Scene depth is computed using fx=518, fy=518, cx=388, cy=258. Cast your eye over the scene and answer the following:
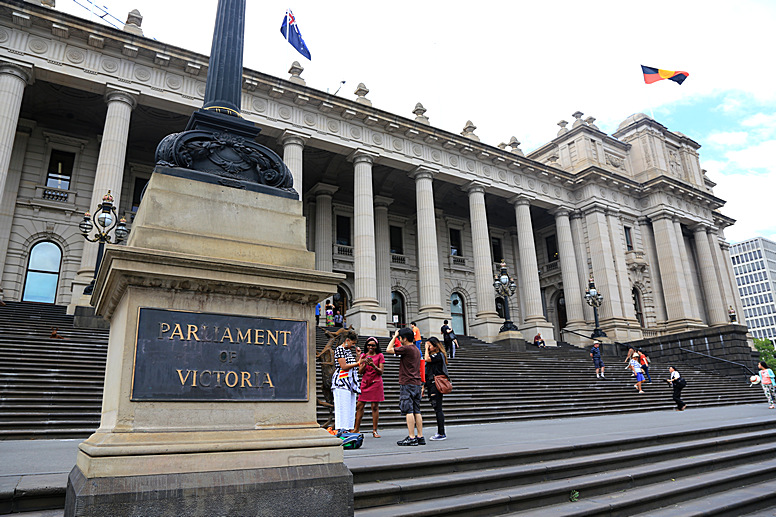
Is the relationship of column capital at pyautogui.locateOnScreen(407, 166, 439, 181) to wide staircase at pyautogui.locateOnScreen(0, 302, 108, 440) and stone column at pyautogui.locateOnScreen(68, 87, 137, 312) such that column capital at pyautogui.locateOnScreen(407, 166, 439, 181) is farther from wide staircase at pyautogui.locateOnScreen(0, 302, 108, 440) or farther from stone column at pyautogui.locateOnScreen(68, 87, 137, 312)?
wide staircase at pyautogui.locateOnScreen(0, 302, 108, 440)

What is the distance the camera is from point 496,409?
13.9m

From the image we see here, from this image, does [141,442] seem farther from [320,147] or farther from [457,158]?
[457,158]

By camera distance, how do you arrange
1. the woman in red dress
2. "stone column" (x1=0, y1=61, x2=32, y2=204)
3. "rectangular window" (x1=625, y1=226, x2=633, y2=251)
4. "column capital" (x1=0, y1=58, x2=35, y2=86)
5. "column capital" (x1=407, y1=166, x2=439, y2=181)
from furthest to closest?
"rectangular window" (x1=625, y1=226, x2=633, y2=251) → "column capital" (x1=407, y1=166, x2=439, y2=181) → "column capital" (x1=0, y1=58, x2=35, y2=86) → "stone column" (x1=0, y1=61, x2=32, y2=204) → the woman in red dress

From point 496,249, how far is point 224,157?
33.2 meters

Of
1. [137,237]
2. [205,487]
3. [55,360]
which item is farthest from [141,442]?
[55,360]

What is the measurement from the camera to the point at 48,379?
34.7 ft

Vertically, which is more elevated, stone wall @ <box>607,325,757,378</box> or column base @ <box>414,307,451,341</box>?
column base @ <box>414,307,451,341</box>

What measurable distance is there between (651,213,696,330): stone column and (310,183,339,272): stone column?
2104 centimetres

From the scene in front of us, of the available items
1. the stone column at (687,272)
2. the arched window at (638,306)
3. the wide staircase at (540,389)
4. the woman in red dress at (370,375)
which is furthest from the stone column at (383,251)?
the woman in red dress at (370,375)

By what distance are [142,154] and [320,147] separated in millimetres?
9123

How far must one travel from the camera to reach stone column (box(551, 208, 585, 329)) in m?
30.2

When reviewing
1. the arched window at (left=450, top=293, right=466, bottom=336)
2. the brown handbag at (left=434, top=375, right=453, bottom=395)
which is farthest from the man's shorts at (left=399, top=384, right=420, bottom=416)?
the arched window at (left=450, top=293, right=466, bottom=336)

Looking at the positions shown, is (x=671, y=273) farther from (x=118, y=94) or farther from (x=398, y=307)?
(x=118, y=94)

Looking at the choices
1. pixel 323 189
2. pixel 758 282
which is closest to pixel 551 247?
pixel 323 189
